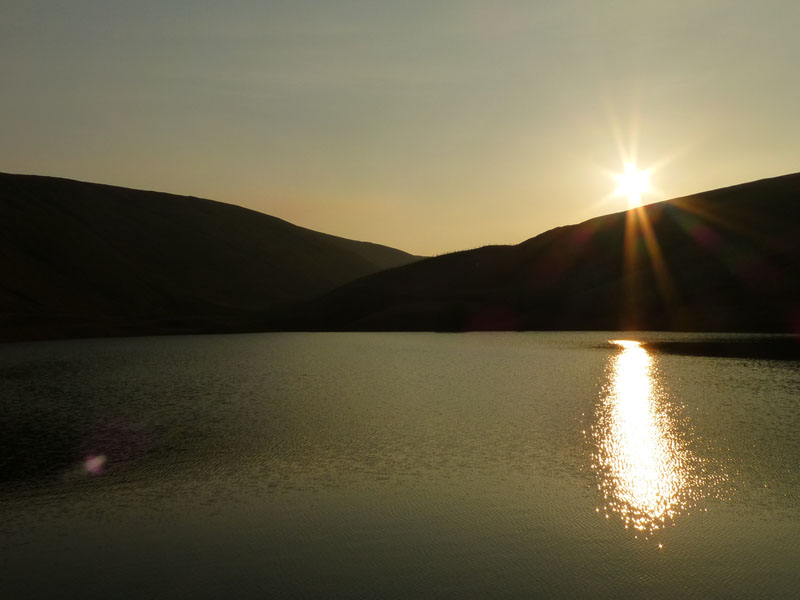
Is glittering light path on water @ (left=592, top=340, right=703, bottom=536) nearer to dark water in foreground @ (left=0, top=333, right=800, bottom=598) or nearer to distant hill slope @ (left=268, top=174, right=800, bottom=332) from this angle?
dark water in foreground @ (left=0, top=333, right=800, bottom=598)

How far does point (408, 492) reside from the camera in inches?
645

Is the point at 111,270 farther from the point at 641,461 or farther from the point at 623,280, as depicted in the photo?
the point at 641,461

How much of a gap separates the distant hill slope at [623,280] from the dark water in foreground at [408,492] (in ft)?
188

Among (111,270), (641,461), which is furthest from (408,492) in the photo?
(111,270)

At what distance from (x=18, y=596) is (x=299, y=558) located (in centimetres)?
430

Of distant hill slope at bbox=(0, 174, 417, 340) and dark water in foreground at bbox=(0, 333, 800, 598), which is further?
distant hill slope at bbox=(0, 174, 417, 340)

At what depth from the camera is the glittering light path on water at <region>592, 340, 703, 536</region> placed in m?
14.9

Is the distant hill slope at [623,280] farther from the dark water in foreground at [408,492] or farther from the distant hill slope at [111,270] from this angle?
the dark water in foreground at [408,492]

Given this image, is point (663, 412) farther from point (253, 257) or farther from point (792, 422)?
point (253, 257)

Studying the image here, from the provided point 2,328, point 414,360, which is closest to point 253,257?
point 2,328

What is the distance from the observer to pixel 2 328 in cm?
9344

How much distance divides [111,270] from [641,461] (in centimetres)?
14829

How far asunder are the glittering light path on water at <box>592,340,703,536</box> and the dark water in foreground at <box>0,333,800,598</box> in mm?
93

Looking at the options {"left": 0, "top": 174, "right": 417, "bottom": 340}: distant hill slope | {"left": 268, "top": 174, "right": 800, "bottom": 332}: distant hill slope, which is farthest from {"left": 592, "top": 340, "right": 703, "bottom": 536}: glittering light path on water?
{"left": 0, "top": 174, "right": 417, "bottom": 340}: distant hill slope
